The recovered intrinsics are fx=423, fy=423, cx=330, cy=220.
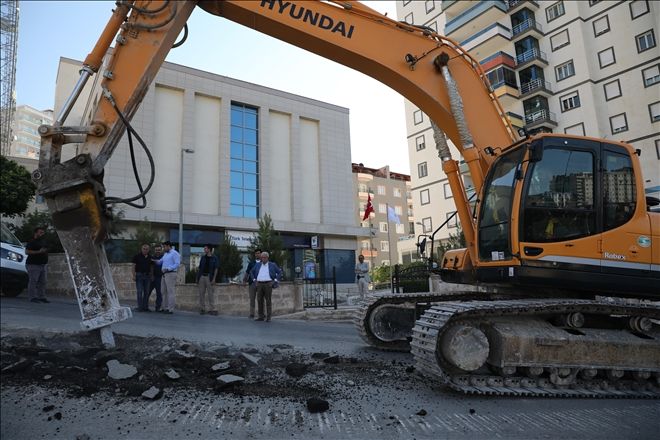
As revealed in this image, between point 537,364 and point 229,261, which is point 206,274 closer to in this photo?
point 229,261

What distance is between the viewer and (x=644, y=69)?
27500mm

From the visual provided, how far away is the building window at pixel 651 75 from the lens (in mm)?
26469

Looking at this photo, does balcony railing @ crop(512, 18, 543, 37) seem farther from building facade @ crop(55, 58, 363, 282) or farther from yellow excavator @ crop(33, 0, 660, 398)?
yellow excavator @ crop(33, 0, 660, 398)

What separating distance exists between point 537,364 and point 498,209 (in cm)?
194

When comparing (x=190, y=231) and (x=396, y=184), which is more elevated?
(x=396, y=184)

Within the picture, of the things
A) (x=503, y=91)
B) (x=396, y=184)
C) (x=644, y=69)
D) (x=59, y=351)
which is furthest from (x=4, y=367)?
(x=396, y=184)

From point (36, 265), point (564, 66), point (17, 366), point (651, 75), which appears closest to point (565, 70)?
point (564, 66)

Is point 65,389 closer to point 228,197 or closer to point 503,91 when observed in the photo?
point 228,197

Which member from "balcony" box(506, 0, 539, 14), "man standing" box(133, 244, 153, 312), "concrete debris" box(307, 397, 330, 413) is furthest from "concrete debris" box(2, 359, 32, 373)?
"balcony" box(506, 0, 539, 14)

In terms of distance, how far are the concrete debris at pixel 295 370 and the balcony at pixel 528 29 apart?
3828 cm

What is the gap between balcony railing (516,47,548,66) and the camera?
34219 mm

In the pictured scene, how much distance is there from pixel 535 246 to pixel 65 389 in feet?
16.8

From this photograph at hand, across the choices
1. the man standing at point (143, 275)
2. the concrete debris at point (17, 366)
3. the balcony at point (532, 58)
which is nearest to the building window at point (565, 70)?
the balcony at point (532, 58)

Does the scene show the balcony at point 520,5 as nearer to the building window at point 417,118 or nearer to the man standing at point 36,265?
the building window at point 417,118
